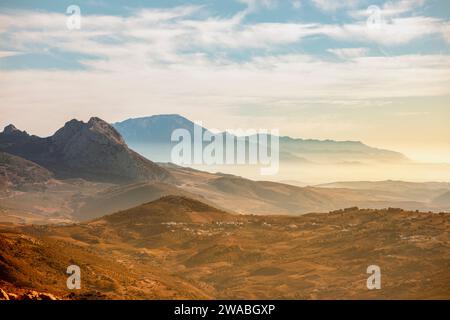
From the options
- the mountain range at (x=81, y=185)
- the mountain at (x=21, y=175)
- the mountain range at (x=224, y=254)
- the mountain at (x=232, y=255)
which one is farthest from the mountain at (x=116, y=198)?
the mountain at (x=232, y=255)

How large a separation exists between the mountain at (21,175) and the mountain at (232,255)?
Answer: 84499 mm

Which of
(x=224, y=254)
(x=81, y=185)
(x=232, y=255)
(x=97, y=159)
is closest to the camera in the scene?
(x=232, y=255)

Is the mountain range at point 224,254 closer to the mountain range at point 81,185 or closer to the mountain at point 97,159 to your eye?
the mountain range at point 81,185

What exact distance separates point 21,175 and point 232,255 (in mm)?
128144

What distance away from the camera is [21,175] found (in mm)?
170250

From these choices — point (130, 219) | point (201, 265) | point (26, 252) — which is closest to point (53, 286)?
point (26, 252)

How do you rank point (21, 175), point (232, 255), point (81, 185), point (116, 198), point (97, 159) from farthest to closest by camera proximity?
point (97, 159) < point (81, 185) < point (21, 175) < point (116, 198) < point (232, 255)

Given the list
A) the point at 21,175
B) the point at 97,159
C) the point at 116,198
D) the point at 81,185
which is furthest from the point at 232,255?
the point at 97,159

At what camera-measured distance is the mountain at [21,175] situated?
536ft

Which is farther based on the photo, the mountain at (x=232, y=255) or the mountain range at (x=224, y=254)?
the mountain at (x=232, y=255)

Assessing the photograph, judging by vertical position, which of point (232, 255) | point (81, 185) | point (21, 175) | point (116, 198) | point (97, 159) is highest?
point (97, 159)

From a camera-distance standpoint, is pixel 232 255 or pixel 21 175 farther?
pixel 21 175

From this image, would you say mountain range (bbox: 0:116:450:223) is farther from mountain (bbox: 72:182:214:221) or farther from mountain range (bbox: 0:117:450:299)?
mountain range (bbox: 0:117:450:299)

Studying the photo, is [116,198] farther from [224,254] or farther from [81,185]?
[224,254]
